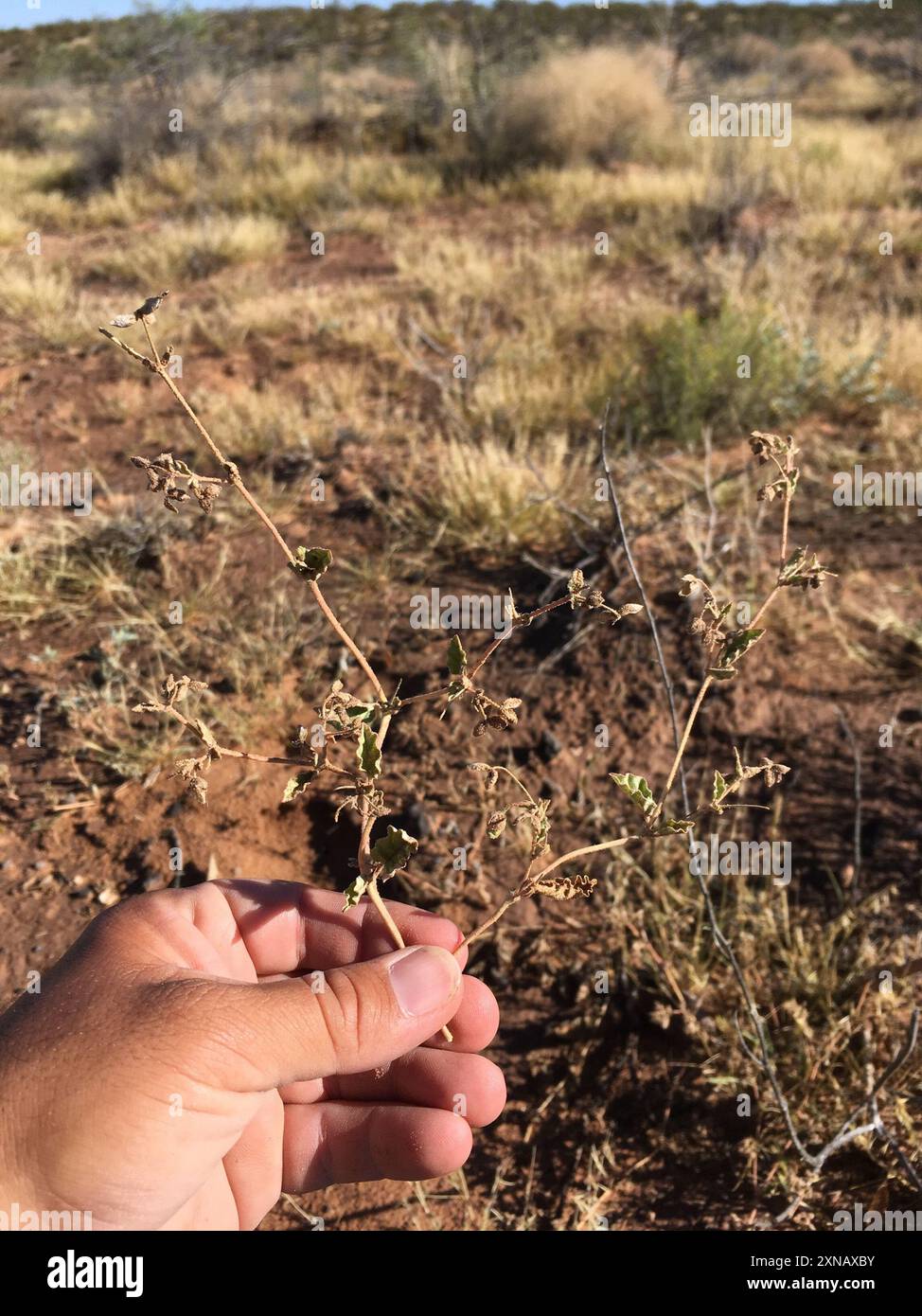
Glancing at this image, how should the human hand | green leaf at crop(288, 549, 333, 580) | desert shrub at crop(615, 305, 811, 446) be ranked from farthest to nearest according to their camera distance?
desert shrub at crop(615, 305, 811, 446) → the human hand → green leaf at crop(288, 549, 333, 580)

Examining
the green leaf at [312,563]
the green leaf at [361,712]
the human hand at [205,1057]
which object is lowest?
the human hand at [205,1057]

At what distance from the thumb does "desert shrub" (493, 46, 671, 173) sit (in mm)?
11336

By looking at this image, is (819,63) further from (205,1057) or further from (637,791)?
(205,1057)

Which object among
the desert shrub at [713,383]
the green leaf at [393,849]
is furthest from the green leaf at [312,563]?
the desert shrub at [713,383]

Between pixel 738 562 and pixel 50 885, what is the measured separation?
2564 millimetres

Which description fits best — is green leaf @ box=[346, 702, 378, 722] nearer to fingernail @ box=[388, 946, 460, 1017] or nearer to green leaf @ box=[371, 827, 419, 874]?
green leaf @ box=[371, 827, 419, 874]

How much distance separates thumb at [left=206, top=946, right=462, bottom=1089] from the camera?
133 centimetres

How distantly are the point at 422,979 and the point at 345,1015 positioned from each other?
0.14 metres

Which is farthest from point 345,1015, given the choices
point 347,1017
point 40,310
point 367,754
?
point 40,310

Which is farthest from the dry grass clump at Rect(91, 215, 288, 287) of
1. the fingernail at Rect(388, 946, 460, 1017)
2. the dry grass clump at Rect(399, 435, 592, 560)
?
the fingernail at Rect(388, 946, 460, 1017)

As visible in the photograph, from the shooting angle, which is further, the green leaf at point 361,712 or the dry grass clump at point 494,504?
the dry grass clump at point 494,504

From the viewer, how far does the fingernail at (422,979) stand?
1.44m

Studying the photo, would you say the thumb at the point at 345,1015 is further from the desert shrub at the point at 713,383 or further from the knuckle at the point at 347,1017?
the desert shrub at the point at 713,383

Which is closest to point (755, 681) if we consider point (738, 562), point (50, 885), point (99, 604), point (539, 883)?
point (738, 562)
